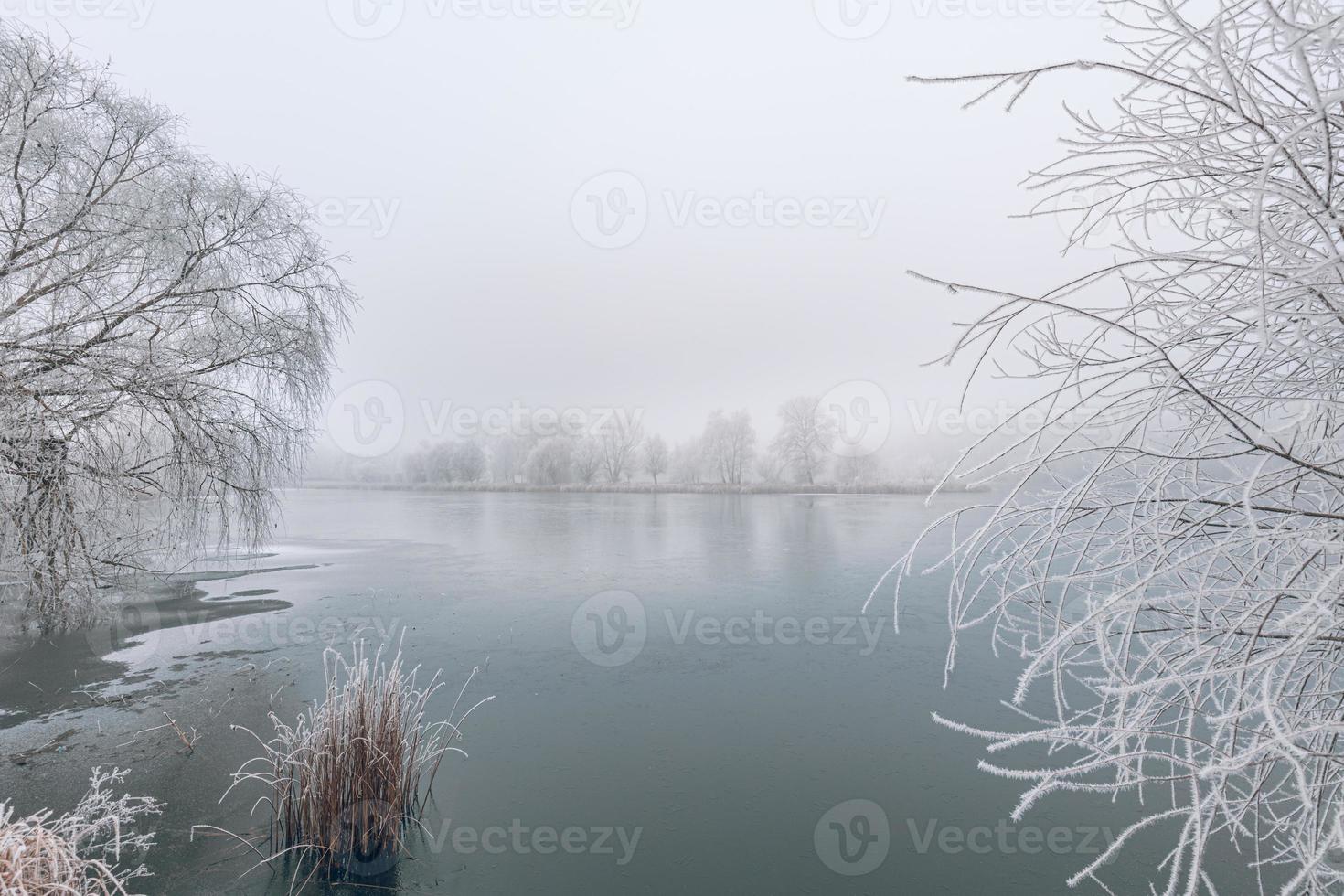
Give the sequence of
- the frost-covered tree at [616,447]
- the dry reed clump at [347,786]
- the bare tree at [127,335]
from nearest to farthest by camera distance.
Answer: the dry reed clump at [347,786] → the bare tree at [127,335] → the frost-covered tree at [616,447]

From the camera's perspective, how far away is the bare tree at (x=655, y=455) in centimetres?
5734

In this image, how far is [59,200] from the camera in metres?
6.46

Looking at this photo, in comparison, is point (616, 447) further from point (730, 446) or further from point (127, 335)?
point (127, 335)

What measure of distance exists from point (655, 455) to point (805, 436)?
46.0 ft

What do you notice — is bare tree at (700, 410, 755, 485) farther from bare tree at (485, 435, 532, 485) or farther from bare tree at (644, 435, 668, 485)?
bare tree at (485, 435, 532, 485)

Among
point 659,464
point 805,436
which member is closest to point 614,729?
point 805,436

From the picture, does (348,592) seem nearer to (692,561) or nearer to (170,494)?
(170,494)

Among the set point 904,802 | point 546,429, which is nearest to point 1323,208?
point 904,802

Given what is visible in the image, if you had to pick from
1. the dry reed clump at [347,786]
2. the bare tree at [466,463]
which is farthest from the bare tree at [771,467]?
the dry reed clump at [347,786]

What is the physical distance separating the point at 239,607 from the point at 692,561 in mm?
8948

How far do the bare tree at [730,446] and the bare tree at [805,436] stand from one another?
3.10 m

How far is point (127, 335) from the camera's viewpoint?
693cm

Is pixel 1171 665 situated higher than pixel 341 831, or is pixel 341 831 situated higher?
pixel 1171 665

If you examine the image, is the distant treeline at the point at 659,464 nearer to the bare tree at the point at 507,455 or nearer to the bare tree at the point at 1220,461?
the bare tree at the point at 507,455
